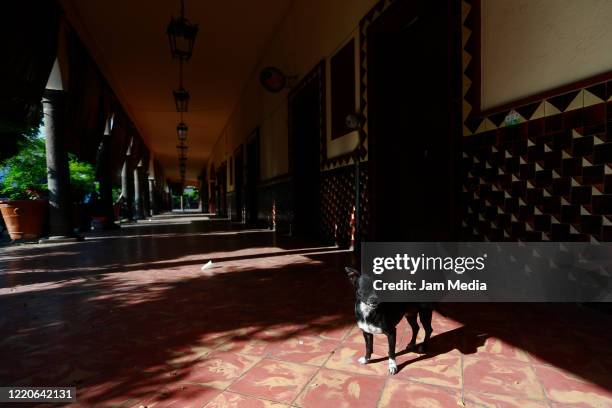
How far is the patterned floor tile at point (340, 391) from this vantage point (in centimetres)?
129

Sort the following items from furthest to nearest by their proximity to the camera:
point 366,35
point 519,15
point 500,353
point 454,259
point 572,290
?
point 366,35
point 454,259
point 519,15
point 572,290
point 500,353

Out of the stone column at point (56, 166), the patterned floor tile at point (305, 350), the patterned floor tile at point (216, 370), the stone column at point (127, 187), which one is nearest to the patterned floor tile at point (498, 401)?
the patterned floor tile at point (305, 350)

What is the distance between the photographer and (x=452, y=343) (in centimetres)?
181

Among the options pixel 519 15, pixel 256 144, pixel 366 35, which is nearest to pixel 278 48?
pixel 256 144

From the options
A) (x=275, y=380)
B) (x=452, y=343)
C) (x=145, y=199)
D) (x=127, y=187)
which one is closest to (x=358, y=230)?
(x=452, y=343)

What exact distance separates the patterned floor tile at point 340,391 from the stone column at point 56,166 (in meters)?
7.36

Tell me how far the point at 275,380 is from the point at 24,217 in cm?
771

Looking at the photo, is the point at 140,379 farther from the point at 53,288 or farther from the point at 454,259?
the point at 454,259

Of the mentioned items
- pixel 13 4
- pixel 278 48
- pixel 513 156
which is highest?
pixel 278 48

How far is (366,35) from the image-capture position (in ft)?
14.5

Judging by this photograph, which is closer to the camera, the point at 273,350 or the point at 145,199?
the point at 273,350

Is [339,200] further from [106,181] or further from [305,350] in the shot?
[106,181]

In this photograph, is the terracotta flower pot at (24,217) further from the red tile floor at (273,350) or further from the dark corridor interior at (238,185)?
the dark corridor interior at (238,185)

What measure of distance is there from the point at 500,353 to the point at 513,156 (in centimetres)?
157
